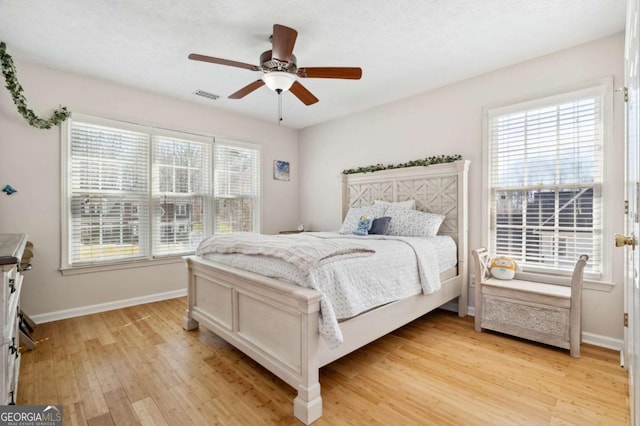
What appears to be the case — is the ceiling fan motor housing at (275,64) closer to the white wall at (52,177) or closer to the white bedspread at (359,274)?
the white bedspread at (359,274)

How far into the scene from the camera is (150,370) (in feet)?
7.20

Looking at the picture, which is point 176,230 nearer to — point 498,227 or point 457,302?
point 457,302

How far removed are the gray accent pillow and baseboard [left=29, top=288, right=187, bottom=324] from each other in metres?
2.74

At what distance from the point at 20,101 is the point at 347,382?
12.7 ft

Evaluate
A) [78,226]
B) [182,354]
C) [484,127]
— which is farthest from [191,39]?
[484,127]

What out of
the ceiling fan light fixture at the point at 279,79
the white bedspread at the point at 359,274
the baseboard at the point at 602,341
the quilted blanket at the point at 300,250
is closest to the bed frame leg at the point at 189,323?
the white bedspread at the point at 359,274

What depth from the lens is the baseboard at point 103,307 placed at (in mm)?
3175

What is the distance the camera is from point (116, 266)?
363cm

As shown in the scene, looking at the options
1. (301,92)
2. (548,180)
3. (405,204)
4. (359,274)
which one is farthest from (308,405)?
(548,180)

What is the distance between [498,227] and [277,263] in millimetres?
2552

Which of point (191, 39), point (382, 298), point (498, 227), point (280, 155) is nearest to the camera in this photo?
point (382, 298)

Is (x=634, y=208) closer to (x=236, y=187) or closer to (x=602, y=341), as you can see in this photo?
(x=602, y=341)

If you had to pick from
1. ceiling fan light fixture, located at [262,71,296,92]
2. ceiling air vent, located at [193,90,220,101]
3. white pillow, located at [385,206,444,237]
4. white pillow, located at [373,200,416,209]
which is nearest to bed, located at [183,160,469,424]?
white pillow, located at [373,200,416,209]

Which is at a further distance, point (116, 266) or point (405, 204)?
point (405, 204)
